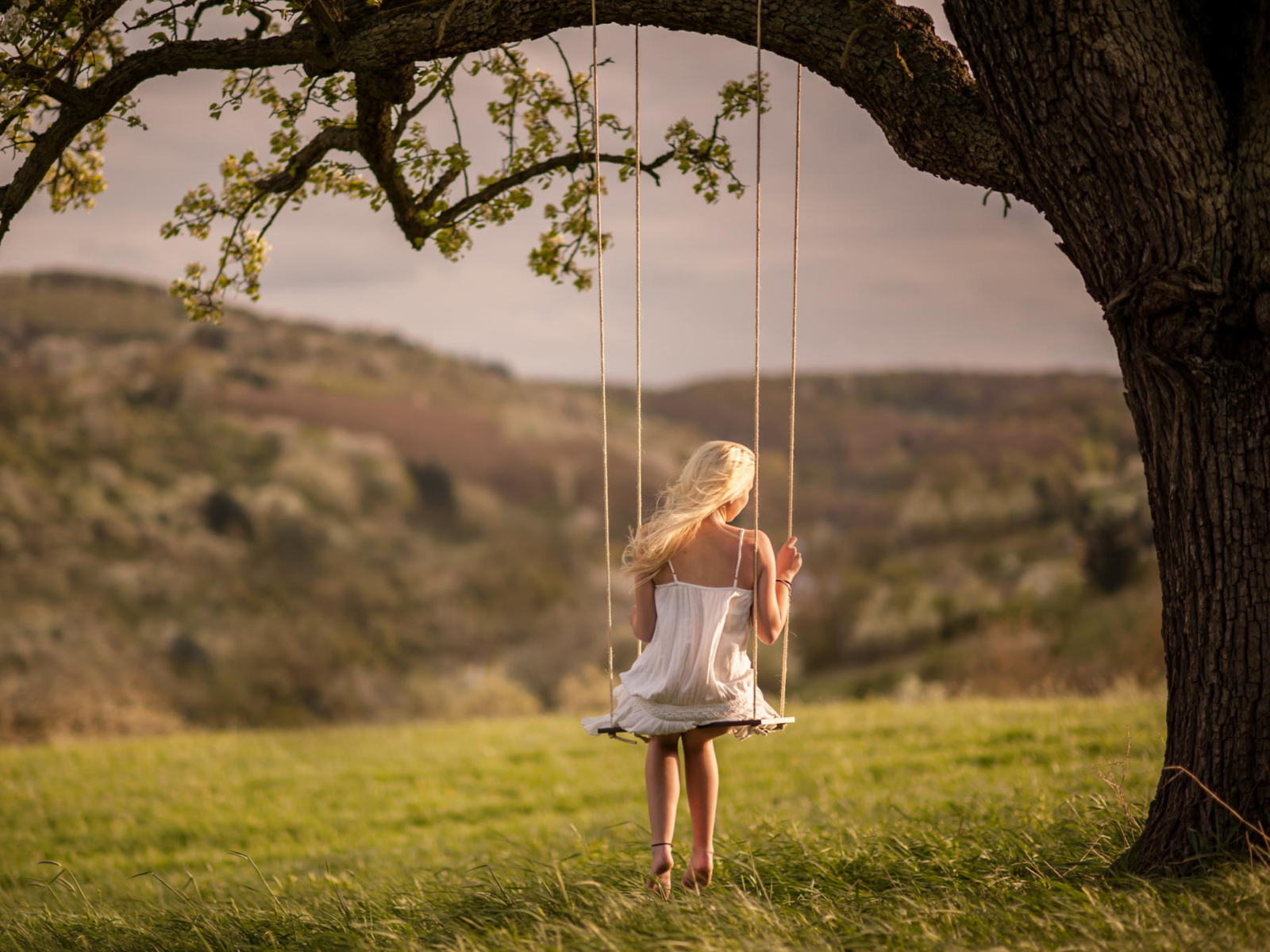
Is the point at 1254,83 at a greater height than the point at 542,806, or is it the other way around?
the point at 1254,83

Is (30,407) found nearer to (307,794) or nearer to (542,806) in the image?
(307,794)

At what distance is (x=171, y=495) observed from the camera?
25.6 m

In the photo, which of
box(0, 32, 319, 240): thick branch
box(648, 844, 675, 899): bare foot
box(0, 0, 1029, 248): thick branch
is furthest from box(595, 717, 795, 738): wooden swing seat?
box(0, 32, 319, 240): thick branch

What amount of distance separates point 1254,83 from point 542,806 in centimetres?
739

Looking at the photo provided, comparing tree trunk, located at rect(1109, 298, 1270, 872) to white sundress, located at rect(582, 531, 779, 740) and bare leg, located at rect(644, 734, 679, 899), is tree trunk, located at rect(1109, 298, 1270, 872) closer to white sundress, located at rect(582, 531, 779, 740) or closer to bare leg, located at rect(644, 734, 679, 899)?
white sundress, located at rect(582, 531, 779, 740)

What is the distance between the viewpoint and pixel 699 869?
152 inches

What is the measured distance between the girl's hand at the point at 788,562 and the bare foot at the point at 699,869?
3.52ft


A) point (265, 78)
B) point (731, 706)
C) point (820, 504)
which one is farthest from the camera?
point (820, 504)

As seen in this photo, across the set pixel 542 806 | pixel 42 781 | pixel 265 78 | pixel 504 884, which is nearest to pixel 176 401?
pixel 42 781

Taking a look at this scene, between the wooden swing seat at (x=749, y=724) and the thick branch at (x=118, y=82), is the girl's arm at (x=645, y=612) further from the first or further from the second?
the thick branch at (x=118, y=82)

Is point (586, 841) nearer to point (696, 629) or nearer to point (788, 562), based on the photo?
point (696, 629)

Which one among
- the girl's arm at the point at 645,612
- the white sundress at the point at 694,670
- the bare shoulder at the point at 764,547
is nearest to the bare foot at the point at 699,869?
the white sundress at the point at 694,670

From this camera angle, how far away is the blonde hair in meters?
3.94

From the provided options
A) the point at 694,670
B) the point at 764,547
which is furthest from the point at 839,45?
the point at 694,670
